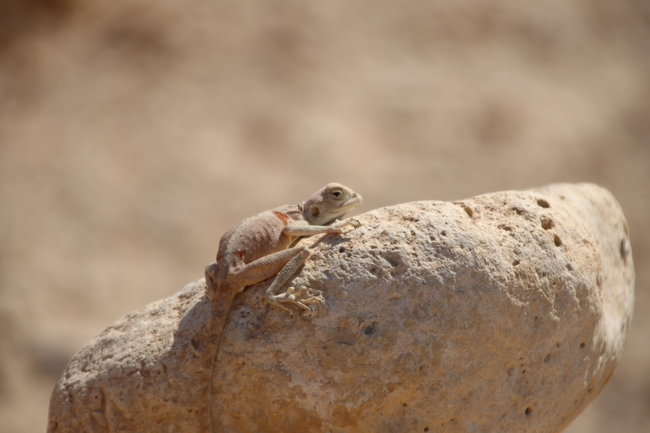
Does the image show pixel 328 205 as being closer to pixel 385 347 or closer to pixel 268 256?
pixel 268 256

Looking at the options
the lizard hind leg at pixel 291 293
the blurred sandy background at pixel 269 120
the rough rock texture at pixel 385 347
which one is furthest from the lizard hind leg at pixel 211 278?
the blurred sandy background at pixel 269 120

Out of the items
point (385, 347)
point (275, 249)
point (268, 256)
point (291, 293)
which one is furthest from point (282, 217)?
point (385, 347)

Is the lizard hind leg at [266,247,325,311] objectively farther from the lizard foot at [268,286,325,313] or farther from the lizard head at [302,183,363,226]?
the lizard head at [302,183,363,226]

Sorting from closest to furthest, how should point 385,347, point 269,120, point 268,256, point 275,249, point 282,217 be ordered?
point 385,347 < point 268,256 < point 275,249 < point 282,217 < point 269,120

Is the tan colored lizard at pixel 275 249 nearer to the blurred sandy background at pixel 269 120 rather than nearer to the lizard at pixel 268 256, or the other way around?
the lizard at pixel 268 256

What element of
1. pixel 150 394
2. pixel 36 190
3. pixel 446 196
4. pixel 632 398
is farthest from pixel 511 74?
pixel 150 394
